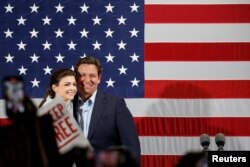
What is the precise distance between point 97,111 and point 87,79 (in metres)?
0.16

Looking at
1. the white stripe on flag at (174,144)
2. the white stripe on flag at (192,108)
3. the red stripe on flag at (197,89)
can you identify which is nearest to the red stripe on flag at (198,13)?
the red stripe on flag at (197,89)

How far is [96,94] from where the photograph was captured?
2.55 metres

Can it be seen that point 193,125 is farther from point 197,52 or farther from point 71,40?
point 71,40

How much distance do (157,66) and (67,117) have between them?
2620 millimetres

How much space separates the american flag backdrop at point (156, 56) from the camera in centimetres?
374

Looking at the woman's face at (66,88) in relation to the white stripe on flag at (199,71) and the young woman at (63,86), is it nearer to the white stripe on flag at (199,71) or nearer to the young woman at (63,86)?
the young woman at (63,86)

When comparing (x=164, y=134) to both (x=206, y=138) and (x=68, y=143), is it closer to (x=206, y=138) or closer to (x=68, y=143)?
(x=206, y=138)

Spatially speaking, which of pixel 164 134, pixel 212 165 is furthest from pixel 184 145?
pixel 212 165

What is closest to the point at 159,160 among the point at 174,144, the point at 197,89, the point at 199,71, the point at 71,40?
the point at 174,144

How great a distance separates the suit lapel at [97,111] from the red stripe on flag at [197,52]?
1.29 m

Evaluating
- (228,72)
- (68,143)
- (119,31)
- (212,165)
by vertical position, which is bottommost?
(212,165)

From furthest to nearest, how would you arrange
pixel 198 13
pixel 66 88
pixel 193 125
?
pixel 198 13 < pixel 193 125 < pixel 66 88

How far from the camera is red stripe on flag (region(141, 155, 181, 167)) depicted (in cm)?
375

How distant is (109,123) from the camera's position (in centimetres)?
249
